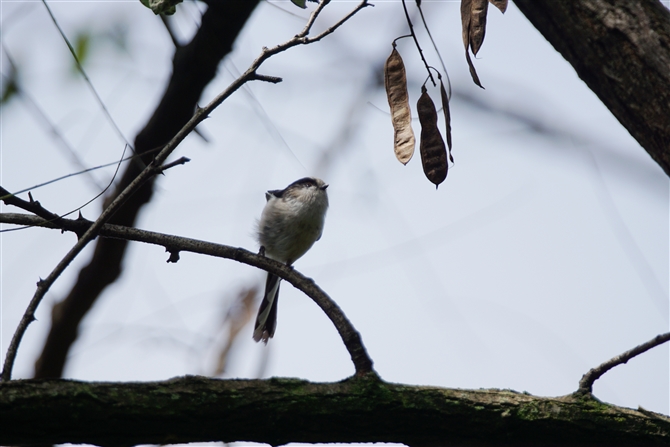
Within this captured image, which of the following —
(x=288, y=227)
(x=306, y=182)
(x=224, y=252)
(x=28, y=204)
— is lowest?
(x=224, y=252)

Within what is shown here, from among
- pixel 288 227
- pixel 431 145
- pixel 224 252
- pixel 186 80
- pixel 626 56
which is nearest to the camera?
pixel 626 56

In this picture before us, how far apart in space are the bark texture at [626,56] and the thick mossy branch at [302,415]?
942mm

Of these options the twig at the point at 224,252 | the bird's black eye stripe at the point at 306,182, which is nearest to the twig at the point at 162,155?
the twig at the point at 224,252

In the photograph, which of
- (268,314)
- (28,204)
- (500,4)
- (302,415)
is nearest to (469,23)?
(500,4)

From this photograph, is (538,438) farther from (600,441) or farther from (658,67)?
(658,67)

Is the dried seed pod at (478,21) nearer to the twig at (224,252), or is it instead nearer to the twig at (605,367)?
the twig at (224,252)

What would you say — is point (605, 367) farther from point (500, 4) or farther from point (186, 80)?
point (186, 80)

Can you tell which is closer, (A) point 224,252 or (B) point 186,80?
(A) point 224,252

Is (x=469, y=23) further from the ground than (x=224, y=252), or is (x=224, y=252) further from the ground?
(x=469, y=23)

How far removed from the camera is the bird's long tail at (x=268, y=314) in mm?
5246

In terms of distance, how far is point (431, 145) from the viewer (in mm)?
2525

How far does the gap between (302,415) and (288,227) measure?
120 inches

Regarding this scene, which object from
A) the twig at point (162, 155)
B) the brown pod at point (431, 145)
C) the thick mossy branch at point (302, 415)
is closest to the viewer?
the thick mossy branch at point (302, 415)

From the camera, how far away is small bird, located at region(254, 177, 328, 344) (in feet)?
17.0
